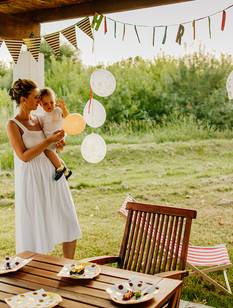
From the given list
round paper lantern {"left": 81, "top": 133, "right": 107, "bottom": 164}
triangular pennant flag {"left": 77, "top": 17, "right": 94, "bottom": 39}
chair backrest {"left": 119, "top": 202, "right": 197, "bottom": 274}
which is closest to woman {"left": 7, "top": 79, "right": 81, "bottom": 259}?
round paper lantern {"left": 81, "top": 133, "right": 107, "bottom": 164}

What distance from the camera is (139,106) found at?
18.1 ft

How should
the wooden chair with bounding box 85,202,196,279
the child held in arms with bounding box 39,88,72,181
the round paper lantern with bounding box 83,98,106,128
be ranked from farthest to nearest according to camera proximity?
the round paper lantern with bounding box 83,98,106,128, the child held in arms with bounding box 39,88,72,181, the wooden chair with bounding box 85,202,196,279

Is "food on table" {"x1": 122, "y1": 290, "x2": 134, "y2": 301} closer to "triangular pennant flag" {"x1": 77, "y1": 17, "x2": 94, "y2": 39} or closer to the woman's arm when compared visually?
the woman's arm

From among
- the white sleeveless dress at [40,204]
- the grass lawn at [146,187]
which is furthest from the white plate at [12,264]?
the grass lawn at [146,187]

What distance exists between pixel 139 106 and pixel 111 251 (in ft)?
6.01

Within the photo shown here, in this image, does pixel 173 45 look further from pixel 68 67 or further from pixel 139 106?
pixel 68 67

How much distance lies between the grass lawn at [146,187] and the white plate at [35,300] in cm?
283

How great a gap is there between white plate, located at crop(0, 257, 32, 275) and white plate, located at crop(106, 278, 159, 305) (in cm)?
56

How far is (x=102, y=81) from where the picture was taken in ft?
11.9

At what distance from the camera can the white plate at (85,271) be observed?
2175mm

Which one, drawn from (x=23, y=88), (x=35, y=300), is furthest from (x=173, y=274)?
(x=23, y=88)

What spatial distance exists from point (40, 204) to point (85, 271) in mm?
1254

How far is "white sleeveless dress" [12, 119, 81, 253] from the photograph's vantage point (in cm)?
337

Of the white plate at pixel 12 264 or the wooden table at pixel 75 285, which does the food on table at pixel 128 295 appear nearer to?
the wooden table at pixel 75 285
